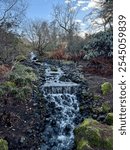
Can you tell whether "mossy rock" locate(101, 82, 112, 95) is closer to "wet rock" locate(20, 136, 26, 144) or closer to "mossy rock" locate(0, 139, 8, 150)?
"wet rock" locate(20, 136, 26, 144)

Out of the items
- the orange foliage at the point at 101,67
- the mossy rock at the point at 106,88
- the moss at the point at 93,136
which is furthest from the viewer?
the orange foliage at the point at 101,67

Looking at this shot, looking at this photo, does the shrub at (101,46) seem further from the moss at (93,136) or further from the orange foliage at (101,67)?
the moss at (93,136)

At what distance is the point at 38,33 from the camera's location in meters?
28.4

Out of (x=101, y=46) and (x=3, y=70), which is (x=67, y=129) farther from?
(x=101, y=46)

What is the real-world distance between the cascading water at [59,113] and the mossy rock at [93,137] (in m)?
0.60

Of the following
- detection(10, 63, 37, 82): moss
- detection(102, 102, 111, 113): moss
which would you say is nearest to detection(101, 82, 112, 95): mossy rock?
detection(102, 102, 111, 113): moss

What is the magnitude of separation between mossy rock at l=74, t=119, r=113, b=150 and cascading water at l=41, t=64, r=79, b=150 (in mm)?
603

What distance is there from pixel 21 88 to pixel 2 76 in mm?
1843

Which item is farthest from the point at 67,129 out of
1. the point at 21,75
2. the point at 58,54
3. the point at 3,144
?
the point at 58,54

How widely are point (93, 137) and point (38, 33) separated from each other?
20.5 m

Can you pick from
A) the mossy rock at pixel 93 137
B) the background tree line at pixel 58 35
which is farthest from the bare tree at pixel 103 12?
the mossy rock at pixel 93 137

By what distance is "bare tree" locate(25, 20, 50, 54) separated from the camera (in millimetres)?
27797

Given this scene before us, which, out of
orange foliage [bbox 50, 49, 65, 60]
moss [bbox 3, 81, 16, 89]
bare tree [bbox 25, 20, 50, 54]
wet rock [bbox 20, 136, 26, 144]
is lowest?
wet rock [bbox 20, 136, 26, 144]

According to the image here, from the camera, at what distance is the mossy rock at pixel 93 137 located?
8.49m
